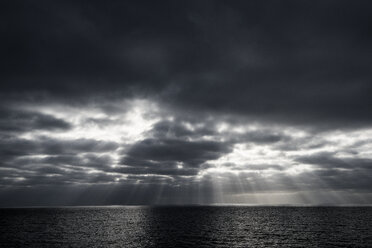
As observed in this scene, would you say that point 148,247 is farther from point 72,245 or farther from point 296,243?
point 296,243

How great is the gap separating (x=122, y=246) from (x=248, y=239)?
34.7 m

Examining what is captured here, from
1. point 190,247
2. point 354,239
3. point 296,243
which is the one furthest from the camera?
point 354,239

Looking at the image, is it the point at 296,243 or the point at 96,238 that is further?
the point at 96,238

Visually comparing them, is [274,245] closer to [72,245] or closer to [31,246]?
[72,245]

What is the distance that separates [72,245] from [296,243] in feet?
185

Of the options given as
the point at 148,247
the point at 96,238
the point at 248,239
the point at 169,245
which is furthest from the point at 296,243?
the point at 96,238

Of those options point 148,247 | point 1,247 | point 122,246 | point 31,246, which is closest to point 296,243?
point 148,247

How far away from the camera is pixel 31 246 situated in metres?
67.1

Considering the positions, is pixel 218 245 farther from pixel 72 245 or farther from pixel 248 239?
pixel 72 245

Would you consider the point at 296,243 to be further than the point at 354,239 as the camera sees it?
No

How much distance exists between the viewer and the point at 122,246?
66500 mm

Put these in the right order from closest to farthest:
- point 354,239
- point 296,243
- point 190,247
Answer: point 190,247
point 296,243
point 354,239

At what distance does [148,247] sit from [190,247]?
10037 millimetres

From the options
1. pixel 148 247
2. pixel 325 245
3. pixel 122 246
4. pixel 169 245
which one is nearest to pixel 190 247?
pixel 169 245
